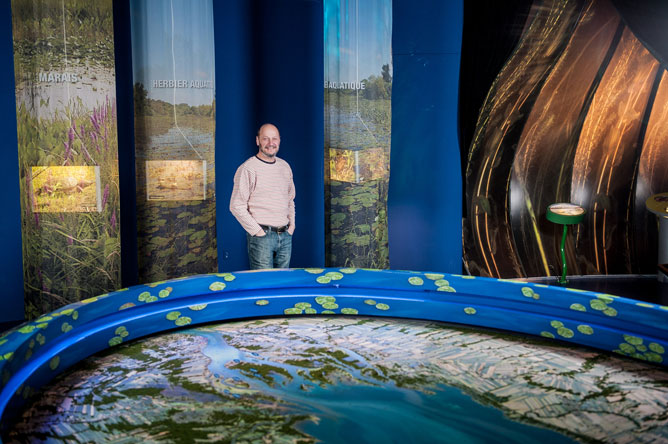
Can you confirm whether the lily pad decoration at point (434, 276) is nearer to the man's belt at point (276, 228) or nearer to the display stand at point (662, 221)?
the man's belt at point (276, 228)

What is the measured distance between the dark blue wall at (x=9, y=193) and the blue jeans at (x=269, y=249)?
1.64 m

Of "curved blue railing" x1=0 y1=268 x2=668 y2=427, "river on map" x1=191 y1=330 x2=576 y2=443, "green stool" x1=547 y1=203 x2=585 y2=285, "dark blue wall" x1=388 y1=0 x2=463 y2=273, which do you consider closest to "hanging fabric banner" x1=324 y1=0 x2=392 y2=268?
"dark blue wall" x1=388 y1=0 x2=463 y2=273

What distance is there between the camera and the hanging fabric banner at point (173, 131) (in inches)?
161

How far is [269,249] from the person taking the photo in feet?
12.8

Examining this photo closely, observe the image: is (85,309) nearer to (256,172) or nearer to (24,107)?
(256,172)

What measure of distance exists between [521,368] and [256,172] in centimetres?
232

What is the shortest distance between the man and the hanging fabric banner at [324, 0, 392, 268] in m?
0.84

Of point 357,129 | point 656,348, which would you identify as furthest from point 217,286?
point 357,129

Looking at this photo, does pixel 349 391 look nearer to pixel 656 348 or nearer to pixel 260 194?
pixel 656 348

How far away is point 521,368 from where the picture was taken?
1.96 metres

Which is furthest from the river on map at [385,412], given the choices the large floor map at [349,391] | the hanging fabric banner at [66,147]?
the hanging fabric banner at [66,147]

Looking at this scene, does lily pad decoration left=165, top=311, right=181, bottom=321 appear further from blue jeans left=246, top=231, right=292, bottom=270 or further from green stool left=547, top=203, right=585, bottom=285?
green stool left=547, top=203, right=585, bottom=285

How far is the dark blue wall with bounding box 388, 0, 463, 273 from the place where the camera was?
4898 mm

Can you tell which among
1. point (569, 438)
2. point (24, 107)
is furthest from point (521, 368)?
point (24, 107)
